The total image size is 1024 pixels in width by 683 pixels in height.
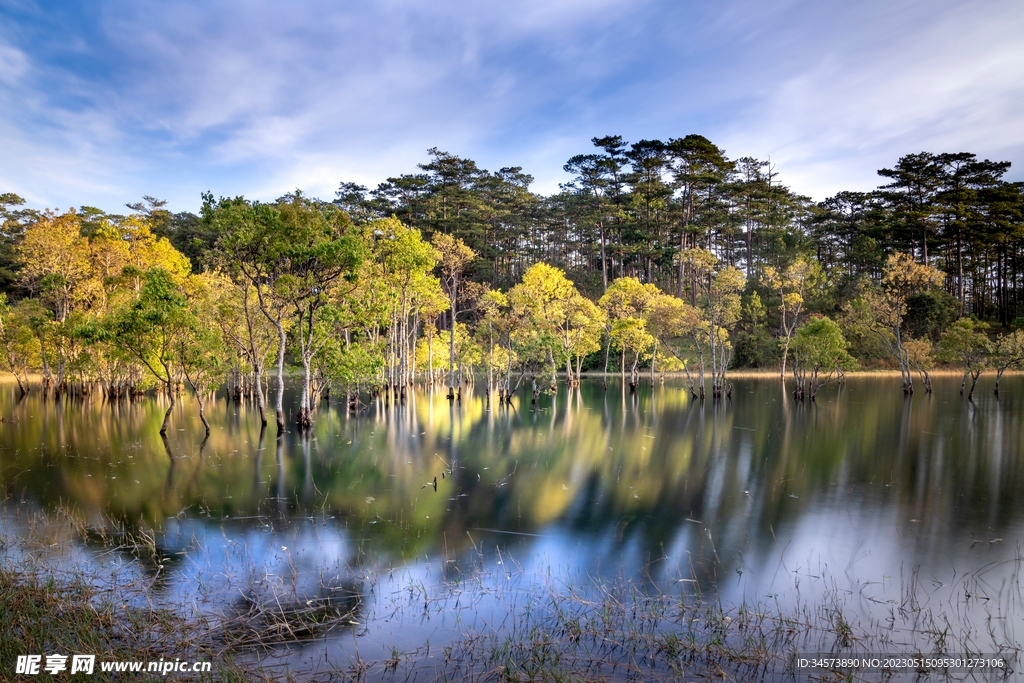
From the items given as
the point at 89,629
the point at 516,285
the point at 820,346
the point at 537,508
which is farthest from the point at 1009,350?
the point at 89,629

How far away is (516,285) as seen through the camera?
49.0 m

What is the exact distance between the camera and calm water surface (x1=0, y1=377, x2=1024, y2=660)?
10.2 m

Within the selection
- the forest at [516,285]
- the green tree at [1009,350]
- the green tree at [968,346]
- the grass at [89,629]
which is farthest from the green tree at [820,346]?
the grass at [89,629]

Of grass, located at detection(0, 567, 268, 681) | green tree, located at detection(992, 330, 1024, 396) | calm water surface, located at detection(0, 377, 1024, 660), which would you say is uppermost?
green tree, located at detection(992, 330, 1024, 396)

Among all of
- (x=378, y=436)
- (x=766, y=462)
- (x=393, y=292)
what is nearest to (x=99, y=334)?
(x=378, y=436)

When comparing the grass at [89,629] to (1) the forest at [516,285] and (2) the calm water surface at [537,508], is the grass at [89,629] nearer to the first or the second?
(2) the calm water surface at [537,508]

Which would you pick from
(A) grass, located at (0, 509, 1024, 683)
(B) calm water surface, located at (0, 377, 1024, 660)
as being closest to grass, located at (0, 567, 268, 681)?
(A) grass, located at (0, 509, 1024, 683)

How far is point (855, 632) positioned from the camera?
8.42 meters

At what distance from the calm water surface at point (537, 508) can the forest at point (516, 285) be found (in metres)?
6.28

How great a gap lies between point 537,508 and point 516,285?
34865 mm

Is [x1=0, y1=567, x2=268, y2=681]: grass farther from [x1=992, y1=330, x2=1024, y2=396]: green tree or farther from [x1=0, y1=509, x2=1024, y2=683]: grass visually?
[x1=992, y1=330, x2=1024, y2=396]: green tree

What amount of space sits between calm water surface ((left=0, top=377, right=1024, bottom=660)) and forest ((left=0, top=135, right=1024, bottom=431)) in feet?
20.6

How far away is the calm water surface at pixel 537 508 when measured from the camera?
401 inches

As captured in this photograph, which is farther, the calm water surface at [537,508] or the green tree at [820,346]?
the green tree at [820,346]
